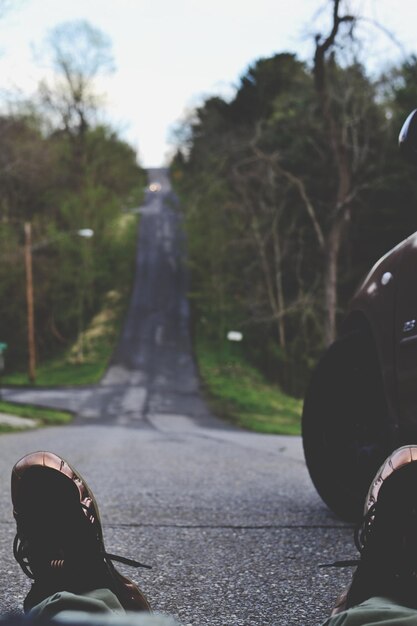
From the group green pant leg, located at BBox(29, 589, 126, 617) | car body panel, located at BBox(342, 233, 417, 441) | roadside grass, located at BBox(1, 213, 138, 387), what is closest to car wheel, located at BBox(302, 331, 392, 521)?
car body panel, located at BBox(342, 233, 417, 441)

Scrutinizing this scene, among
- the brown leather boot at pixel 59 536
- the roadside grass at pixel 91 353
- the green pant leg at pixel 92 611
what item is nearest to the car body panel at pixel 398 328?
the brown leather boot at pixel 59 536

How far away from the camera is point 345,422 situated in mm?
2951

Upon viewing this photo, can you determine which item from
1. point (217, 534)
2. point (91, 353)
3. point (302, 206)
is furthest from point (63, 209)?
point (217, 534)

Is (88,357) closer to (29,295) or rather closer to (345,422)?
(29,295)

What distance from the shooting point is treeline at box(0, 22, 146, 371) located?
37.2m

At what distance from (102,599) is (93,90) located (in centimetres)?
4196

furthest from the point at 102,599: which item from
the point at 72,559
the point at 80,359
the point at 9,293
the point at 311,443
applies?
the point at 9,293

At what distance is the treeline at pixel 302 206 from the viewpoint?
869 inches

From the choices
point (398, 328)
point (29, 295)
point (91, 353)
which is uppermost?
point (29, 295)

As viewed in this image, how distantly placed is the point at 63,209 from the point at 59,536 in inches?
1495

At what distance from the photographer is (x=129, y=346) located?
37.7 metres

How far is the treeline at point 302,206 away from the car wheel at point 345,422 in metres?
18.2

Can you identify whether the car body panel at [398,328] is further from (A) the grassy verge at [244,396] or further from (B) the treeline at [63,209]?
(B) the treeline at [63,209]

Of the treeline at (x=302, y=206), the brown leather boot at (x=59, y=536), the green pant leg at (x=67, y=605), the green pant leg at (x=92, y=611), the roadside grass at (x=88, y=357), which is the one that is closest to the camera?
the green pant leg at (x=92, y=611)
